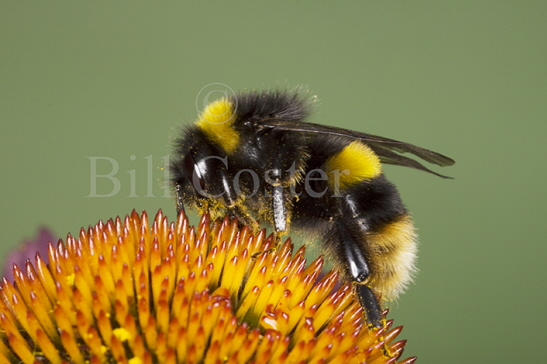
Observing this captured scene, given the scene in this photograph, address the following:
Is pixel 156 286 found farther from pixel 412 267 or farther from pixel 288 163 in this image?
pixel 412 267

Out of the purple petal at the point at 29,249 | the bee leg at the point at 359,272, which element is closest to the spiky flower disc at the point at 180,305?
the bee leg at the point at 359,272

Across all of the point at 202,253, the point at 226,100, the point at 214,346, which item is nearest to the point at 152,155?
the point at 226,100

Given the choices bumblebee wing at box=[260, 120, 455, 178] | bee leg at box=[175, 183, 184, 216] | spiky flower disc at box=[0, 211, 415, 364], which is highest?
bumblebee wing at box=[260, 120, 455, 178]

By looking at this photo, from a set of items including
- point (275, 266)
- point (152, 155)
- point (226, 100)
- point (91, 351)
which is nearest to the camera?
point (91, 351)

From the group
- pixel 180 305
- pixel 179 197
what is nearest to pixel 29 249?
pixel 179 197

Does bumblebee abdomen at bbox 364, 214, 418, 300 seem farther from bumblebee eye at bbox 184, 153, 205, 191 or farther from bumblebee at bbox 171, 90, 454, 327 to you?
bumblebee eye at bbox 184, 153, 205, 191

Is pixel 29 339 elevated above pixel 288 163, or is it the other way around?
pixel 288 163

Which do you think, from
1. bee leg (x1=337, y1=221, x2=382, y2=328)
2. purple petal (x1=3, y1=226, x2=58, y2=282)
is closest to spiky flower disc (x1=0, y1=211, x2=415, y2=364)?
bee leg (x1=337, y1=221, x2=382, y2=328)
